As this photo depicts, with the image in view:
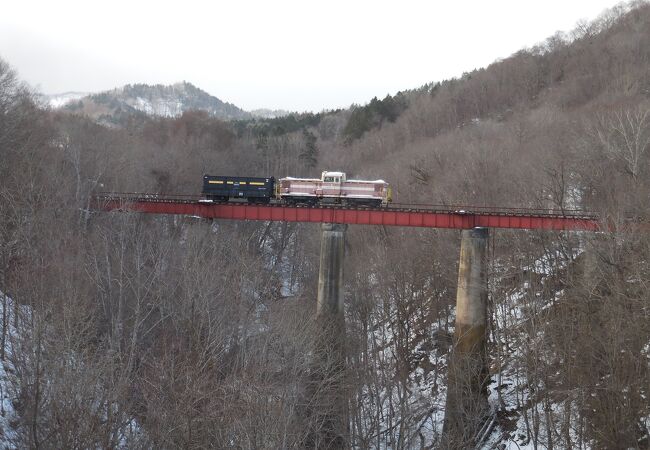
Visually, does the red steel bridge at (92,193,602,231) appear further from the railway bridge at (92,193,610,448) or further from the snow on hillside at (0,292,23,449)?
the snow on hillside at (0,292,23,449)

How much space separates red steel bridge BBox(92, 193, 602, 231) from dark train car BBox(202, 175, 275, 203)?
17.1 feet

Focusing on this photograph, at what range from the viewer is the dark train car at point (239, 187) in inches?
1321

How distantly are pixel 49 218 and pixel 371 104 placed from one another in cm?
8669

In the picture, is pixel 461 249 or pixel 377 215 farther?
pixel 377 215

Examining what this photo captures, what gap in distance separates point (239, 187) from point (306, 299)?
10.7 metres

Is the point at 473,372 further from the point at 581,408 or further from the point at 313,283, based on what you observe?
the point at 313,283

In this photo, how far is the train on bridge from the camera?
3366 centimetres

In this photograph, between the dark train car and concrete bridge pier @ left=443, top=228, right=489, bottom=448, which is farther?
the dark train car

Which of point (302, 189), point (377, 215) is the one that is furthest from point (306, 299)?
point (377, 215)

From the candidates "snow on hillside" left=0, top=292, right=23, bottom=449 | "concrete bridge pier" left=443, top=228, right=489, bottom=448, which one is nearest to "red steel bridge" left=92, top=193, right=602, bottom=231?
"concrete bridge pier" left=443, top=228, right=489, bottom=448

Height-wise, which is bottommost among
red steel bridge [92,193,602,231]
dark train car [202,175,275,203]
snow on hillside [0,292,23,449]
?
snow on hillside [0,292,23,449]

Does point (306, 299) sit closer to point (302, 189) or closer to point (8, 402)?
point (302, 189)

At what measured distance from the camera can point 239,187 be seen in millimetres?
33594

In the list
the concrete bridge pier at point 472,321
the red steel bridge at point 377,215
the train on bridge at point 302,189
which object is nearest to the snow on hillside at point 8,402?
the red steel bridge at point 377,215
